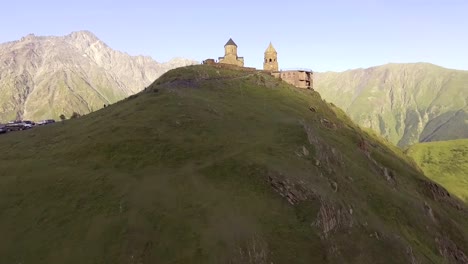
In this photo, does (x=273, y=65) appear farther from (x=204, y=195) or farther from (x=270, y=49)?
(x=204, y=195)

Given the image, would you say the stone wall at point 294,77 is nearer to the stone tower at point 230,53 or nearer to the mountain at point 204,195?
the stone tower at point 230,53

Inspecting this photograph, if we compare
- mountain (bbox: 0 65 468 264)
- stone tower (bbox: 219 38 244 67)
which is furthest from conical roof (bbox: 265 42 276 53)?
mountain (bbox: 0 65 468 264)

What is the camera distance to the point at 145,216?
61.3m

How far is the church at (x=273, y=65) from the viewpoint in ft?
544

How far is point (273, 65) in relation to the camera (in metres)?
176

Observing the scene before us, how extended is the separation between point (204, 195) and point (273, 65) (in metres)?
116

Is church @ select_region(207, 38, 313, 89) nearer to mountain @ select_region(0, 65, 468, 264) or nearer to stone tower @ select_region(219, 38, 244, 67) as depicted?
stone tower @ select_region(219, 38, 244, 67)

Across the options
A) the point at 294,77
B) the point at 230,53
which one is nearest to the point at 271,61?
the point at 294,77

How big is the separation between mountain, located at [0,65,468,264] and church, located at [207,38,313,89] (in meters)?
50.2

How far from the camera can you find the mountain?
58.5 metres

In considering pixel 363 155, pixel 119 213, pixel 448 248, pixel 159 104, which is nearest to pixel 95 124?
pixel 159 104

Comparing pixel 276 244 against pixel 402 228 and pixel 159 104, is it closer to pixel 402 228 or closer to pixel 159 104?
pixel 402 228

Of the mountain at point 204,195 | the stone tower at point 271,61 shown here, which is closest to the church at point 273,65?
the stone tower at point 271,61

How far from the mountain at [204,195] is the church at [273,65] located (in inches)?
1976
